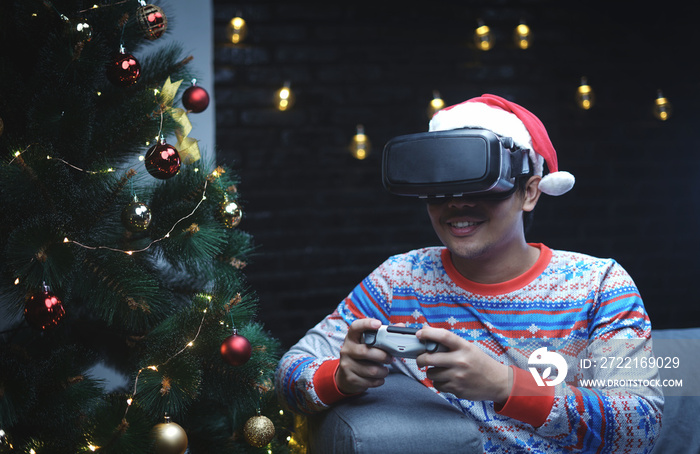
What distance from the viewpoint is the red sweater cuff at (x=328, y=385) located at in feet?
4.12

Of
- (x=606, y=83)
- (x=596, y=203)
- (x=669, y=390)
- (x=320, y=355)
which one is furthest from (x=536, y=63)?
(x=320, y=355)

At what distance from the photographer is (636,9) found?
2.97 metres

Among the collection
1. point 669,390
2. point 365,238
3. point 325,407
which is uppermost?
point 365,238

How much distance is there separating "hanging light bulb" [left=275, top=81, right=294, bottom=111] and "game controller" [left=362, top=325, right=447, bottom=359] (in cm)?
171

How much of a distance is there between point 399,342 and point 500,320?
13.1 inches

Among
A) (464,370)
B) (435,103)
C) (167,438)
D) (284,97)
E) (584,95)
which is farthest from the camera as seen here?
(584,95)

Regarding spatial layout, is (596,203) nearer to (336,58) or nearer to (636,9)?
(636,9)

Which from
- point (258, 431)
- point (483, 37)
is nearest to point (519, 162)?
point (258, 431)

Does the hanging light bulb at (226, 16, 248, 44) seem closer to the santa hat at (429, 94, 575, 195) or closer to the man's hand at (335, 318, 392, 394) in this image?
the santa hat at (429, 94, 575, 195)

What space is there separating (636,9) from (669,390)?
2.00 m

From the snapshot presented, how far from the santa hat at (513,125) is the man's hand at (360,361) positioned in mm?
500

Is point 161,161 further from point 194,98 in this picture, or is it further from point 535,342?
point 535,342

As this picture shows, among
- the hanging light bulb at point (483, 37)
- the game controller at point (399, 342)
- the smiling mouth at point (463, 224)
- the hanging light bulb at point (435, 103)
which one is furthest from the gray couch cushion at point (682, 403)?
the hanging light bulb at point (483, 37)

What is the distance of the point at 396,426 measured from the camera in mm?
1133
